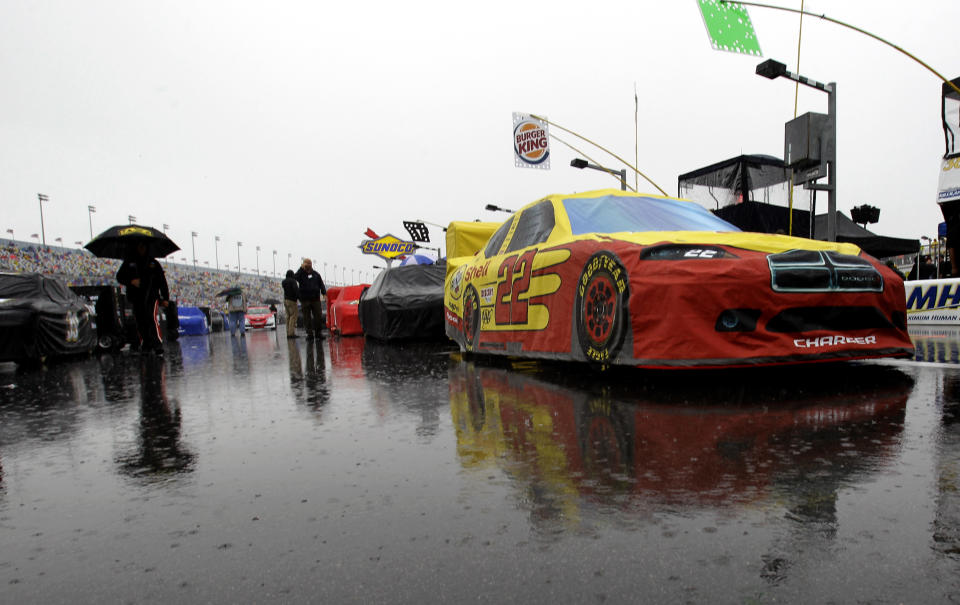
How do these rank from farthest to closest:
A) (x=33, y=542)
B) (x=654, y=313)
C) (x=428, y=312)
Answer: (x=428, y=312), (x=654, y=313), (x=33, y=542)

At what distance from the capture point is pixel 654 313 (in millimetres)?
3479

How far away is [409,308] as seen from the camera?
976cm

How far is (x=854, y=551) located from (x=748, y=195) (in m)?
20.9

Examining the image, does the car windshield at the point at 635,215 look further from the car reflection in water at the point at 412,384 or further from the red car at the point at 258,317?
the red car at the point at 258,317

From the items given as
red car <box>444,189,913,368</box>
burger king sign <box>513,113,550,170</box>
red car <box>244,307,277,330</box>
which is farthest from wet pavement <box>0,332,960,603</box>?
red car <box>244,307,277,330</box>

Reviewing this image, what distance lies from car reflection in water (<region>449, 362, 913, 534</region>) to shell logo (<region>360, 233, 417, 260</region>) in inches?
1597

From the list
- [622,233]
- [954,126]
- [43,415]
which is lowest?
[43,415]

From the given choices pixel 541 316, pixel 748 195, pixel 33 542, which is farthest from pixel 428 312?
pixel 748 195

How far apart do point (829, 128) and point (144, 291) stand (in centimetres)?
1075

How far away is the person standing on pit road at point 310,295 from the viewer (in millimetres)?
13445

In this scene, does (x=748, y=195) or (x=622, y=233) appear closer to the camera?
(x=622, y=233)

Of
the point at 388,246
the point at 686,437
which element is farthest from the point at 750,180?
the point at 388,246

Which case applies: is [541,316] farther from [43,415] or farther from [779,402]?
[43,415]

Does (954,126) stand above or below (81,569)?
above
